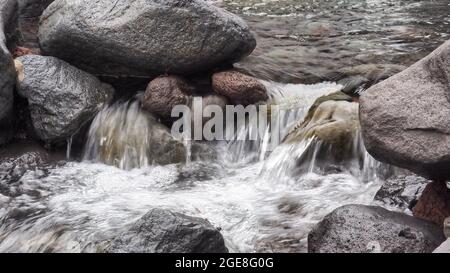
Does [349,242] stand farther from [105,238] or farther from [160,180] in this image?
[160,180]

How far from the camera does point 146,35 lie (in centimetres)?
777

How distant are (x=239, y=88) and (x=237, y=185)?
157 cm

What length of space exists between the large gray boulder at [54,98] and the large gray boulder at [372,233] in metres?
4.11

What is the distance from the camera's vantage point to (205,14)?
25.6 ft

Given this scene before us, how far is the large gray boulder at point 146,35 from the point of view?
7.75m

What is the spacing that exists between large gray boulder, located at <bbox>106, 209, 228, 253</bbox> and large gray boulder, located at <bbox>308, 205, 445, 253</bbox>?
40.7 inches

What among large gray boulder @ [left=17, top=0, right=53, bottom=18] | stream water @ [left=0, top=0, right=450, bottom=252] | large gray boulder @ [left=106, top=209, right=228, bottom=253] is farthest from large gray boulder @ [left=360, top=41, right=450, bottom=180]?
large gray boulder @ [left=17, top=0, right=53, bottom=18]

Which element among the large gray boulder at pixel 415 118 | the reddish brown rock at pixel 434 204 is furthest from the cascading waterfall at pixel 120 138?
the reddish brown rock at pixel 434 204

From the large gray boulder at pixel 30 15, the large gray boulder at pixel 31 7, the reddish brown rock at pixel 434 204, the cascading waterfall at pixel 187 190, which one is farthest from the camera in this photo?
the large gray boulder at pixel 31 7

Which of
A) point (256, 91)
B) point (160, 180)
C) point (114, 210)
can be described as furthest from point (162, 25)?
point (114, 210)

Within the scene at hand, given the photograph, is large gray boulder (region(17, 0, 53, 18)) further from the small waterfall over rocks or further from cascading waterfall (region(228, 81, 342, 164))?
cascading waterfall (region(228, 81, 342, 164))

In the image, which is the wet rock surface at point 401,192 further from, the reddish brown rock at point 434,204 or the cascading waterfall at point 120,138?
the cascading waterfall at point 120,138

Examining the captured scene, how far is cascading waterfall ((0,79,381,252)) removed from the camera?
5.62 m

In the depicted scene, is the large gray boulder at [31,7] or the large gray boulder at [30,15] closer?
the large gray boulder at [30,15]
